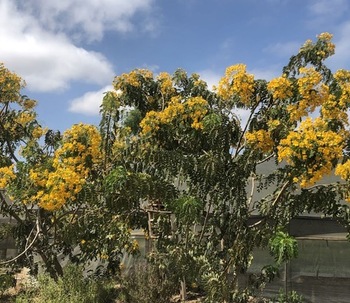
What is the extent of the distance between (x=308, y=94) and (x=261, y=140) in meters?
0.71

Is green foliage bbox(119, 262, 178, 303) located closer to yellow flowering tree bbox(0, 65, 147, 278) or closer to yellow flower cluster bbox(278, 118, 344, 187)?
yellow flowering tree bbox(0, 65, 147, 278)

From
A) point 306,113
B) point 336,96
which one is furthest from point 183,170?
point 336,96

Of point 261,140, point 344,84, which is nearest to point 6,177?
point 261,140

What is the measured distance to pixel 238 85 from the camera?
548 centimetres

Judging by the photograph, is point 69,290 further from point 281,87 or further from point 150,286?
point 281,87

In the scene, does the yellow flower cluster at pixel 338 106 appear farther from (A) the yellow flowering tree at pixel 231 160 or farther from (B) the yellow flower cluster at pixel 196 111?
(B) the yellow flower cluster at pixel 196 111

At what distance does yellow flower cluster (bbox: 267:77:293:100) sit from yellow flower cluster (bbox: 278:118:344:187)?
0.68 metres

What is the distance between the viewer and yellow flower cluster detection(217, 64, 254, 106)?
548 centimetres

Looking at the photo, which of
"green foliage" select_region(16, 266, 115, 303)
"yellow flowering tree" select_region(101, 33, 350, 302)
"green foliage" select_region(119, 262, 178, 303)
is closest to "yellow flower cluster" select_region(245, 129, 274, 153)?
"yellow flowering tree" select_region(101, 33, 350, 302)

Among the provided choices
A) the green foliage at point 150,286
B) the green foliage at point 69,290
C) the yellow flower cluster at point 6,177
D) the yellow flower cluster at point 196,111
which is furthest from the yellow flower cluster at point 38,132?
the yellow flower cluster at point 196,111

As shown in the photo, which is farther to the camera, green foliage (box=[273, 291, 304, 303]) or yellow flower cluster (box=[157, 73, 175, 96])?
yellow flower cluster (box=[157, 73, 175, 96])

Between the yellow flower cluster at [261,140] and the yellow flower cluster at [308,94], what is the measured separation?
35 centimetres

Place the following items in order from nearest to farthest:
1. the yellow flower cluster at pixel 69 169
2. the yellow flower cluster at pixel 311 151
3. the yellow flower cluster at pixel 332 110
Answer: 1. the yellow flower cluster at pixel 311 151
2. the yellow flower cluster at pixel 332 110
3. the yellow flower cluster at pixel 69 169

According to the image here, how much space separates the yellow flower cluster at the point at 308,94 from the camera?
4961 mm
